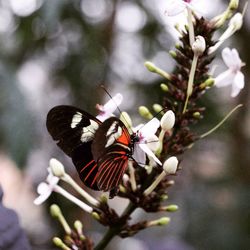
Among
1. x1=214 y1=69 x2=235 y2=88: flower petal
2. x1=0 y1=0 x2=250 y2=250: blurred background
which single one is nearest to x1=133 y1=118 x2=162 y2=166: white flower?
x1=214 y1=69 x2=235 y2=88: flower petal

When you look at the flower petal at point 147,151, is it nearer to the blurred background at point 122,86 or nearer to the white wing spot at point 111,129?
the white wing spot at point 111,129

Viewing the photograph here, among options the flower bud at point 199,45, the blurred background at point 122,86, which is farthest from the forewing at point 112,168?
the blurred background at point 122,86

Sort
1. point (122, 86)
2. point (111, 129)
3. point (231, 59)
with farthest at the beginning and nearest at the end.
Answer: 1. point (122, 86)
2. point (231, 59)
3. point (111, 129)

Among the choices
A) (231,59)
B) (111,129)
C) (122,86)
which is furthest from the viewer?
(122,86)

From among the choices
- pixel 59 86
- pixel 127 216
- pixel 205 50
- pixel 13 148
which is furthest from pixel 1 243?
pixel 59 86

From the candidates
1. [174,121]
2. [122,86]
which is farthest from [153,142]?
[122,86]

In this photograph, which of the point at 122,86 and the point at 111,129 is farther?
the point at 122,86

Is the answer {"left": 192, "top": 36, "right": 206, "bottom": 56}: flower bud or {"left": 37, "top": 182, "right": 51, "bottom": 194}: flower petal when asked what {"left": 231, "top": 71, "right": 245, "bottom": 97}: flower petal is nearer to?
{"left": 192, "top": 36, "right": 206, "bottom": 56}: flower bud

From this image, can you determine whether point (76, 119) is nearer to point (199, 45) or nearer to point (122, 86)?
point (199, 45)
